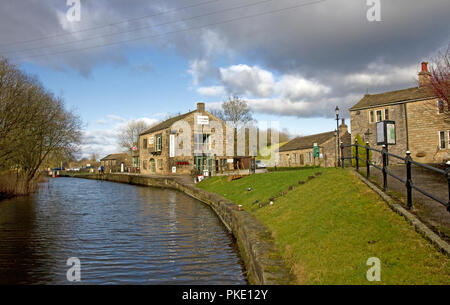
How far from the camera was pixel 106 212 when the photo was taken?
1784 cm

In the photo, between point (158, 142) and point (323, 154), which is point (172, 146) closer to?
point (158, 142)

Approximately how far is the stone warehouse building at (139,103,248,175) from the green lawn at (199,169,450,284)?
32.8 metres

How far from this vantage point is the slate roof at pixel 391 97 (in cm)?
2943

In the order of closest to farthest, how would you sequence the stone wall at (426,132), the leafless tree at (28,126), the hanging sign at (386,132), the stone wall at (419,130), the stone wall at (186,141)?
the hanging sign at (386,132), the leafless tree at (28,126), the stone wall at (426,132), the stone wall at (419,130), the stone wall at (186,141)

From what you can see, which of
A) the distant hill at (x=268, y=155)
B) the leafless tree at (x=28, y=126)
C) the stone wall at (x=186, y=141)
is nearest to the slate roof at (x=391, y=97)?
the stone wall at (x=186, y=141)

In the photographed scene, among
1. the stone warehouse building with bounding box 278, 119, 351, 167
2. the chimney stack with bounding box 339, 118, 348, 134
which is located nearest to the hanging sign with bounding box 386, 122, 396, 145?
the stone warehouse building with bounding box 278, 119, 351, 167

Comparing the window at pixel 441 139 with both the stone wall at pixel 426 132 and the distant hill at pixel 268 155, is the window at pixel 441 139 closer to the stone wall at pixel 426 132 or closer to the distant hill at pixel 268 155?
the stone wall at pixel 426 132

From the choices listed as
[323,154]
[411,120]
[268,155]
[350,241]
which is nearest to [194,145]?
[323,154]

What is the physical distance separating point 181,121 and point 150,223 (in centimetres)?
2999

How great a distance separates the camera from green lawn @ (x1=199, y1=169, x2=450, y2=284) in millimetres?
4484

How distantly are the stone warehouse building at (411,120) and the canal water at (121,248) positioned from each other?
1975 cm

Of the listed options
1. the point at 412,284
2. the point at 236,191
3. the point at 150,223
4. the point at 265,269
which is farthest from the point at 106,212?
the point at 412,284

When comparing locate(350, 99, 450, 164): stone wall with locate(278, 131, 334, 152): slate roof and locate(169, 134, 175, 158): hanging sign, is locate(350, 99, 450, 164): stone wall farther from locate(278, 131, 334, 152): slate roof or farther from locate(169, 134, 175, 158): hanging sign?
locate(169, 134, 175, 158): hanging sign

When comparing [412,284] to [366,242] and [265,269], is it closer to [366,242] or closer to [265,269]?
[366,242]
